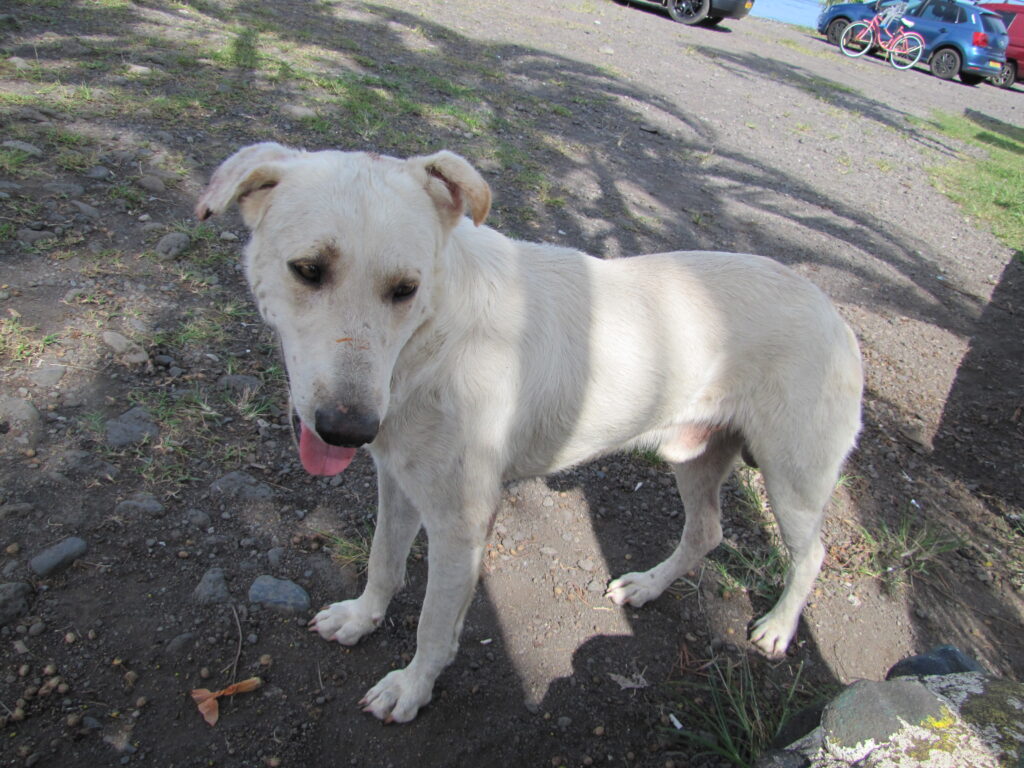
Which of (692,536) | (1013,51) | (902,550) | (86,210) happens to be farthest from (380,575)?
(1013,51)

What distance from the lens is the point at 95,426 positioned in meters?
3.06

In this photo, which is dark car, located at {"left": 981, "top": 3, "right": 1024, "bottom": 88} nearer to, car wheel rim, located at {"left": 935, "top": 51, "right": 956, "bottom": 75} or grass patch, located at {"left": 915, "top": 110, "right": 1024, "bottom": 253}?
car wheel rim, located at {"left": 935, "top": 51, "right": 956, "bottom": 75}

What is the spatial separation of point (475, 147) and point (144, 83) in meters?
3.13

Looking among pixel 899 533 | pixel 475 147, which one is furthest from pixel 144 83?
pixel 899 533

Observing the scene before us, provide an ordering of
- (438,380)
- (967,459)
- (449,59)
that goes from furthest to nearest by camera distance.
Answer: (449,59), (967,459), (438,380)

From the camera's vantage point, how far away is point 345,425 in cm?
180

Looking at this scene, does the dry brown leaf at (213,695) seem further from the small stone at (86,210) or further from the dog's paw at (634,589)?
the small stone at (86,210)

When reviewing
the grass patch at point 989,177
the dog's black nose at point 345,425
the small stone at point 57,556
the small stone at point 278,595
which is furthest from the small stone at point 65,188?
the grass patch at point 989,177

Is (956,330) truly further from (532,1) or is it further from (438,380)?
(532,1)

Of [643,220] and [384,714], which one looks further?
[643,220]

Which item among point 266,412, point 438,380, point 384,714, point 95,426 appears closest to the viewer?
point 438,380

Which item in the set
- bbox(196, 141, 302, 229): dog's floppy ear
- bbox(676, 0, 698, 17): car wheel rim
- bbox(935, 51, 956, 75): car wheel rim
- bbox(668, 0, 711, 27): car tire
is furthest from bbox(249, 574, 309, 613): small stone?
bbox(935, 51, 956, 75): car wheel rim

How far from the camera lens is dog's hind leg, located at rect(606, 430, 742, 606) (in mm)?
3115

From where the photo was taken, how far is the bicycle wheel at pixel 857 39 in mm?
21781
